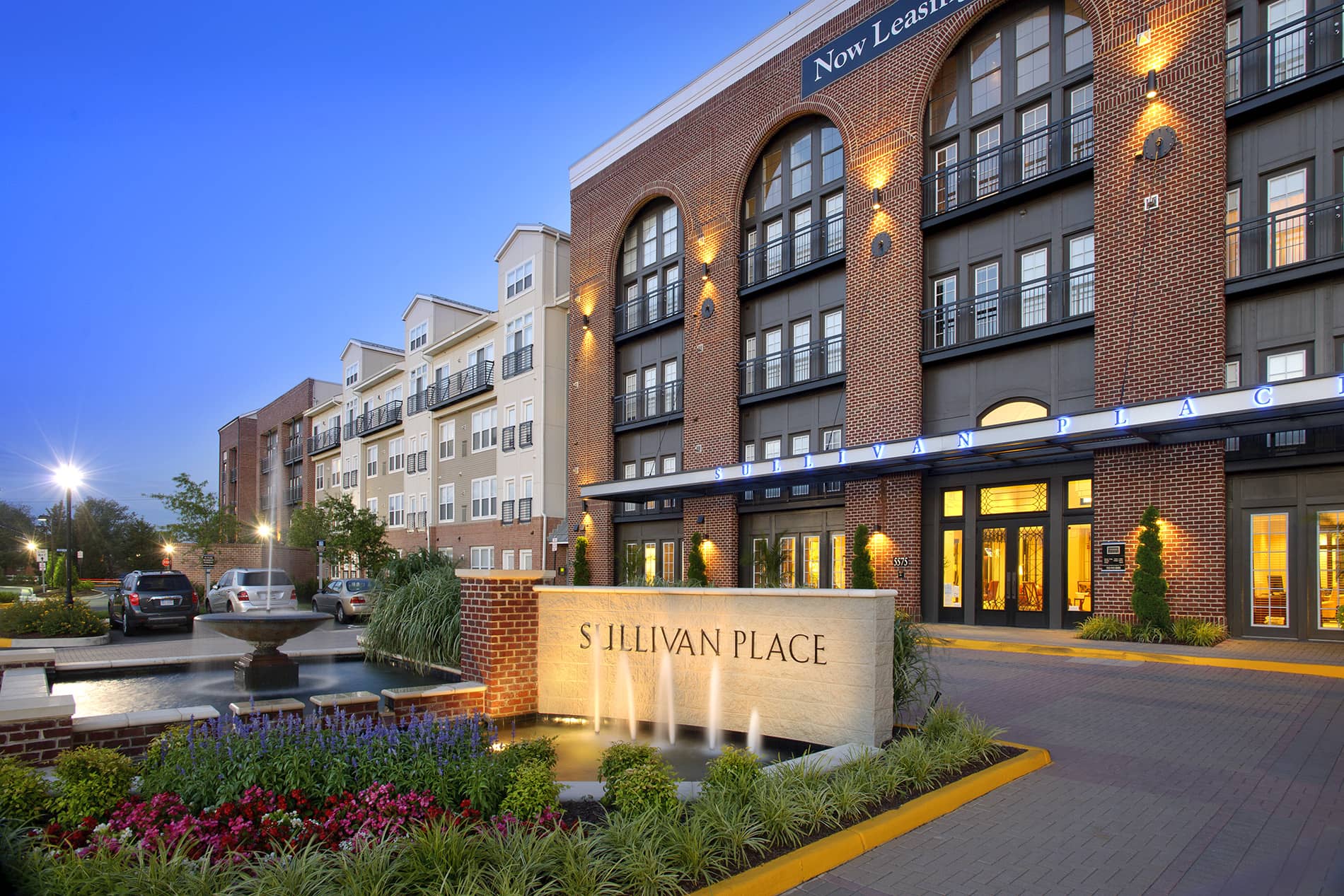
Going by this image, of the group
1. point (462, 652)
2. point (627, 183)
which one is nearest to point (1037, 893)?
point (462, 652)

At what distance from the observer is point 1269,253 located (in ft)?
53.8

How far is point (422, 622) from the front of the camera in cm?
1077

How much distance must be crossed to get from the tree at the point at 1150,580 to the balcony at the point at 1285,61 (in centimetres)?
863

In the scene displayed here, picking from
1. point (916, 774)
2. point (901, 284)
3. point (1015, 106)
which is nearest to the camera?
point (916, 774)

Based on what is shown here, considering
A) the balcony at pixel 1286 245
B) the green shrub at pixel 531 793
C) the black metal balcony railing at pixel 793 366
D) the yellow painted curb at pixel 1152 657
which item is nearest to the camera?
the green shrub at pixel 531 793

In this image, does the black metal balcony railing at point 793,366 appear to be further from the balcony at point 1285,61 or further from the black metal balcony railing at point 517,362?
the black metal balcony railing at point 517,362

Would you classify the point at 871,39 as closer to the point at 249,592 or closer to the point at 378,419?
the point at 249,592

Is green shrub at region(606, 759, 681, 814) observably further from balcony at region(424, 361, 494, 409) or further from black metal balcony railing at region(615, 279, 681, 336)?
balcony at region(424, 361, 494, 409)

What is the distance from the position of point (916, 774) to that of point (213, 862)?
15.1ft

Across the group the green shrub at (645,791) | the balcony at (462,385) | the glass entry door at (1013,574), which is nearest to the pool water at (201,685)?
the green shrub at (645,791)

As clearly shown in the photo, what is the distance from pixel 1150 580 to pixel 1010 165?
10.8 meters

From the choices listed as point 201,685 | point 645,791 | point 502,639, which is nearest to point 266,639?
point 201,685

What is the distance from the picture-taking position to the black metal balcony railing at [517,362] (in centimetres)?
3856

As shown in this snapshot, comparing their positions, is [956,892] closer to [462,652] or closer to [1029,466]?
[462,652]
